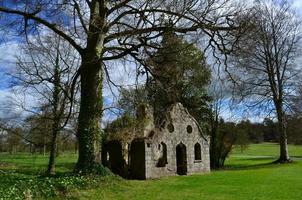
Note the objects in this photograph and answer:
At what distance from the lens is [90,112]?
22.2 metres

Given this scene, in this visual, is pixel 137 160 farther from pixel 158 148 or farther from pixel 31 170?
pixel 31 170

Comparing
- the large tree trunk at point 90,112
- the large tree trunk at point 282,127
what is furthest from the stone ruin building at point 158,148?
the large tree trunk at point 282,127

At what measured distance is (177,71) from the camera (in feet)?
75.8

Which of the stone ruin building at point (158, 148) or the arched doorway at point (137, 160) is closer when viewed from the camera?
the arched doorway at point (137, 160)

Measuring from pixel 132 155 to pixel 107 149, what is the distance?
373cm

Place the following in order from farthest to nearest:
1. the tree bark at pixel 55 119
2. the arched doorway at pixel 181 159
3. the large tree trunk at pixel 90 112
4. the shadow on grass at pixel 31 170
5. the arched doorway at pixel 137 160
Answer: the arched doorway at pixel 181 159, the tree bark at pixel 55 119, the arched doorway at pixel 137 160, the shadow on grass at pixel 31 170, the large tree trunk at pixel 90 112

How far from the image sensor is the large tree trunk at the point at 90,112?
71.5 ft

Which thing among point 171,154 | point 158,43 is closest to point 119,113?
point 158,43

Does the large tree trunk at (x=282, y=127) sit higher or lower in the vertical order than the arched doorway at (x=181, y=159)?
higher

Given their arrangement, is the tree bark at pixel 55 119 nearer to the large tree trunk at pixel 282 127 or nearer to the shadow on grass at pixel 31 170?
the shadow on grass at pixel 31 170

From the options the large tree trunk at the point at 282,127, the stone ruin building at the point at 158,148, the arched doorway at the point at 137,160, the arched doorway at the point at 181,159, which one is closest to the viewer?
the arched doorway at the point at 137,160

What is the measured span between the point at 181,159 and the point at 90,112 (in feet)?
A: 47.4

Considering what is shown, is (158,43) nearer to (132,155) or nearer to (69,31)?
A: (69,31)

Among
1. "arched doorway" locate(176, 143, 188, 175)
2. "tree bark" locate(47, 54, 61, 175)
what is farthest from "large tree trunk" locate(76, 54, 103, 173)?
"arched doorway" locate(176, 143, 188, 175)
